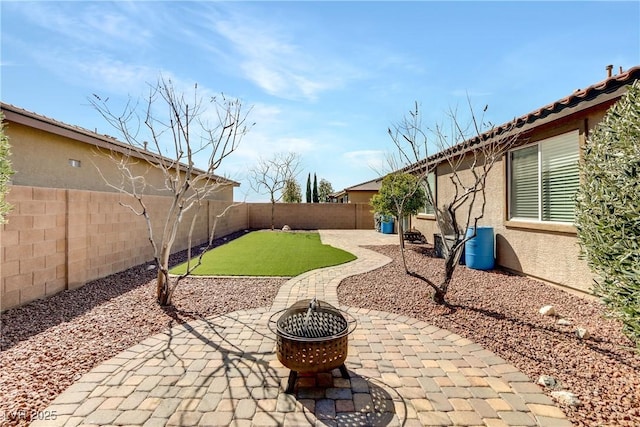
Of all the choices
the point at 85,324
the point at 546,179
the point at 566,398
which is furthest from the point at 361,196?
the point at 566,398

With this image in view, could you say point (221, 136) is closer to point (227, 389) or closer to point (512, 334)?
point (227, 389)

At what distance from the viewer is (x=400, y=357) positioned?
374 centimetres

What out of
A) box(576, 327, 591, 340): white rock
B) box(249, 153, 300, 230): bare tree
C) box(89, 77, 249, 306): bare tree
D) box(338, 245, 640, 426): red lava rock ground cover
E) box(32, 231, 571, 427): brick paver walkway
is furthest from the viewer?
box(249, 153, 300, 230): bare tree

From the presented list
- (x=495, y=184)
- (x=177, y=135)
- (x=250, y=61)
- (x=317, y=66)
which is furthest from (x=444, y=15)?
(x=177, y=135)

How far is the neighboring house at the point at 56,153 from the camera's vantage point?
727 centimetres

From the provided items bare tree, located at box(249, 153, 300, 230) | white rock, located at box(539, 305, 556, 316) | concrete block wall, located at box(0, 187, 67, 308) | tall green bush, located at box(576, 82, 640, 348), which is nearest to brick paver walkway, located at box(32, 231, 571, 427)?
tall green bush, located at box(576, 82, 640, 348)

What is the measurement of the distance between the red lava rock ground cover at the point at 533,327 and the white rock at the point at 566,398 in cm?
5

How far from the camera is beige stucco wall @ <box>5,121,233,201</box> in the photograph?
7.40 metres

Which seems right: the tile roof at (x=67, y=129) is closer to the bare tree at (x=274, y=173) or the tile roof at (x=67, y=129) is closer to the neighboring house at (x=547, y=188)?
the neighboring house at (x=547, y=188)

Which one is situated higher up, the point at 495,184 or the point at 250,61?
the point at 250,61

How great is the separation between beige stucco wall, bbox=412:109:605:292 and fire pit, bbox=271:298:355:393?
4947 millimetres

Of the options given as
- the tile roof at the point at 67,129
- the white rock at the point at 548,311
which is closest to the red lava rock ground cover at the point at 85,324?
the tile roof at the point at 67,129

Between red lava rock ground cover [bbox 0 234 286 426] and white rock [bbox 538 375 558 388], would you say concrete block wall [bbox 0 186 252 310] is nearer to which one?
red lava rock ground cover [bbox 0 234 286 426]

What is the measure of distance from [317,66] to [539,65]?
6063 millimetres
